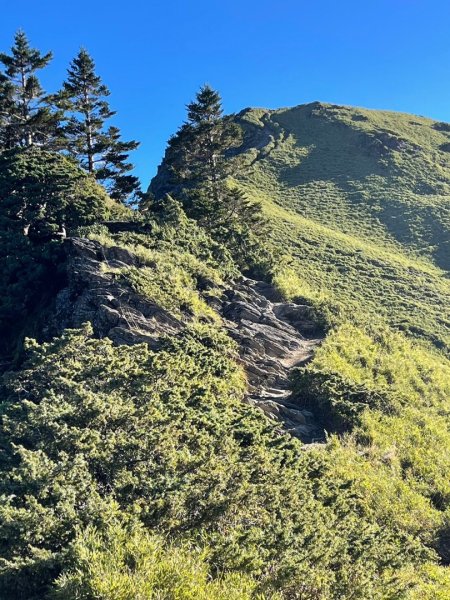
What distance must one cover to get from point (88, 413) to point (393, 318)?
83.3 feet

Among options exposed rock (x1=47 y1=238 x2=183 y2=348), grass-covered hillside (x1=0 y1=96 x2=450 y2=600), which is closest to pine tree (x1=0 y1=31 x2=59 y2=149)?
grass-covered hillside (x1=0 y1=96 x2=450 y2=600)

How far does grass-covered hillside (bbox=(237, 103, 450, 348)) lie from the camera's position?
114ft

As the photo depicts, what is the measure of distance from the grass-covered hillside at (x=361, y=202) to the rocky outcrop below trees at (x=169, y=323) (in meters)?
7.10

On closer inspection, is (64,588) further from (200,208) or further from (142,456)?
(200,208)

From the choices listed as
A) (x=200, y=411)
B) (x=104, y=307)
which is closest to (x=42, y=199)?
(x=104, y=307)

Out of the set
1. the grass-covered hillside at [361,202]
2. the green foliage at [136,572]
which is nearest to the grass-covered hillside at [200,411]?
the green foliage at [136,572]

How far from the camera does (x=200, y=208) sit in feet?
97.4

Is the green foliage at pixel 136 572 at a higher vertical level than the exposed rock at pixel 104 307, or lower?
lower

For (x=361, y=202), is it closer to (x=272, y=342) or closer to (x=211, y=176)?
(x=211, y=176)

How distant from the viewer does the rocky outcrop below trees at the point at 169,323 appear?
16375mm

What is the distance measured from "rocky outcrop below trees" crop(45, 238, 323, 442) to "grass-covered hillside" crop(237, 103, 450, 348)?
7.10 metres

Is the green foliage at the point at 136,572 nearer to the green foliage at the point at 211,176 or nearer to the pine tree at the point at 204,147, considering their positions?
the green foliage at the point at 211,176

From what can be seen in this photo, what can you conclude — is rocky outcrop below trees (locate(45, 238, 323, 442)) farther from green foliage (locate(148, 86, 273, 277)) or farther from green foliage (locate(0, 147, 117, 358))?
green foliage (locate(148, 86, 273, 277))

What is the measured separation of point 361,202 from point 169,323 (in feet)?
136
